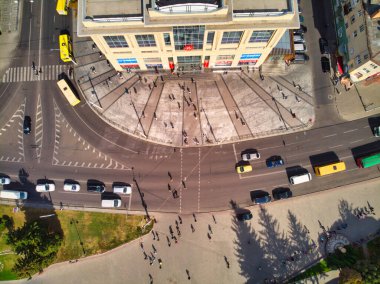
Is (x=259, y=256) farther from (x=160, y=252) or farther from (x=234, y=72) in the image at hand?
(x=234, y=72)

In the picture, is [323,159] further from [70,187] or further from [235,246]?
[70,187]

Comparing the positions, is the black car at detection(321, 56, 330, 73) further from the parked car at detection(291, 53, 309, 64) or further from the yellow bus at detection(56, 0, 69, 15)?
the yellow bus at detection(56, 0, 69, 15)

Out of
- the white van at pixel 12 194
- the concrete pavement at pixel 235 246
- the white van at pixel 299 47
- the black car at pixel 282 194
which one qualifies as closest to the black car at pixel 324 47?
the white van at pixel 299 47

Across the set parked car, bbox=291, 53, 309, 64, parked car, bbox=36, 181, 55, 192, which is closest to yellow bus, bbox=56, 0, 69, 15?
parked car, bbox=36, 181, 55, 192

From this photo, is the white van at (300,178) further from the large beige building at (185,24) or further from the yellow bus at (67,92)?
the yellow bus at (67,92)

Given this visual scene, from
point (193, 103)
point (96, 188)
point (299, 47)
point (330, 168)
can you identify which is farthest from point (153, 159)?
point (299, 47)

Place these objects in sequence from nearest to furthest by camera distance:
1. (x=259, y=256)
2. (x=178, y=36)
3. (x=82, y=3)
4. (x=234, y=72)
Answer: (x=82, y=3) → (x=178, y=36) → (x=259, y=256) → (x=234, y=72)

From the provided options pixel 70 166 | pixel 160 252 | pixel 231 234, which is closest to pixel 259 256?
pixel 231 234
